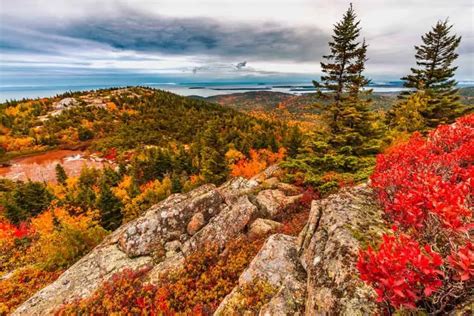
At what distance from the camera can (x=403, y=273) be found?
9.66ft

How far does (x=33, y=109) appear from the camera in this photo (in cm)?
9912

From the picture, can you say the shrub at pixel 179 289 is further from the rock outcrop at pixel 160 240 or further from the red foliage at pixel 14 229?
the red foliage at pixel 14 229

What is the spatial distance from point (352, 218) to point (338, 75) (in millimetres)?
15960

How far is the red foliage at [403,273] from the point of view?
275 centimetres

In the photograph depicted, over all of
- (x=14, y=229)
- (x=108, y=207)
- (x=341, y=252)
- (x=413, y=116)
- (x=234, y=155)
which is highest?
(x=413, y=116)

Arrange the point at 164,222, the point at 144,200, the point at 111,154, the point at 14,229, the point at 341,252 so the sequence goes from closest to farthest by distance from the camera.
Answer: the point at 341,252
the point at 164,222
the point at 14,229
the point at 144,200
the point at 111,154

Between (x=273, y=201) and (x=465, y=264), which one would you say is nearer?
(x=465, y=264)

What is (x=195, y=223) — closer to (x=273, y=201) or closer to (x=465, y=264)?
(x=273, y=201)

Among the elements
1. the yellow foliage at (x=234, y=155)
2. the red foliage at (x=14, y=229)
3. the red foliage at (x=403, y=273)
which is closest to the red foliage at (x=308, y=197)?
the red foliage at (x=403, y=273)

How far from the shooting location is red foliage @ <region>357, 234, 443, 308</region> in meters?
2.75

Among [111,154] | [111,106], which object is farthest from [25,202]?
[111,106]

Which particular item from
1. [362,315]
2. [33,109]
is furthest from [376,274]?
[33,109]

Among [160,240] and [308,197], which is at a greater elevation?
[308,197]

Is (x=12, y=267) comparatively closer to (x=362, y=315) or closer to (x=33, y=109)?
(x=362, y=315)
